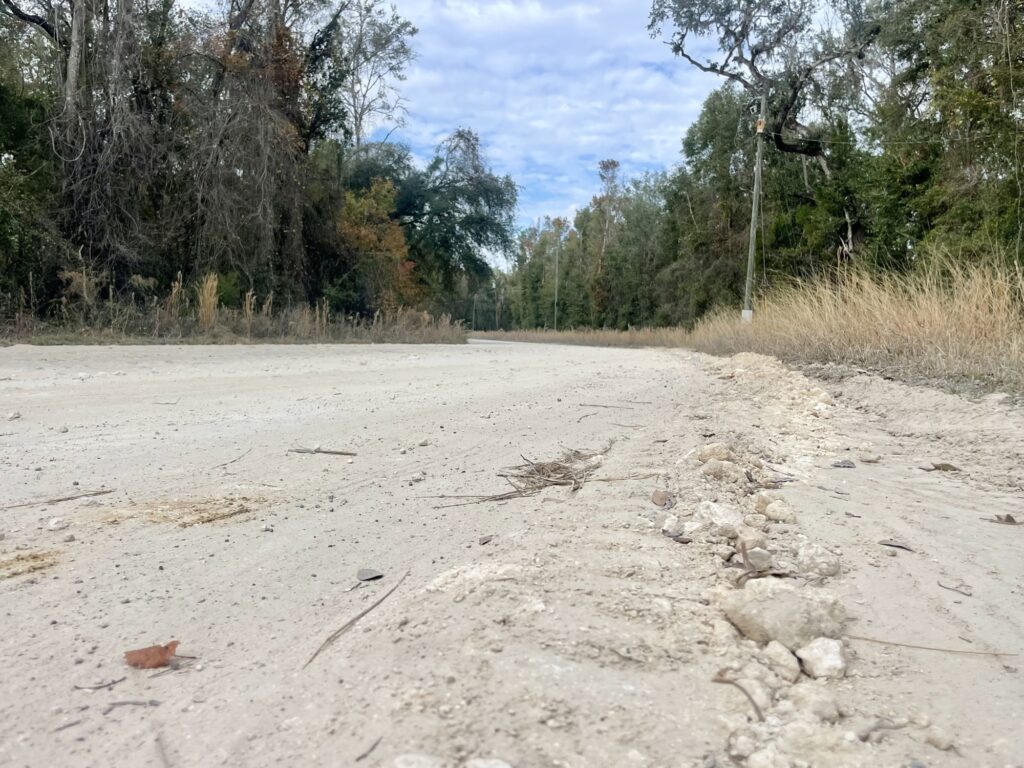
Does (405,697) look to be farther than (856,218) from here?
No

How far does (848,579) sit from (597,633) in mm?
→ 1087

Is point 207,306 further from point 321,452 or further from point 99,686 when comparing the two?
point 99,686

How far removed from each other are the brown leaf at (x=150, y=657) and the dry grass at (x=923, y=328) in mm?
6133

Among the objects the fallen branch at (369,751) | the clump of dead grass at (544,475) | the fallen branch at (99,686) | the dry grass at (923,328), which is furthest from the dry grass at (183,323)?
the fallen branch at (369,751)

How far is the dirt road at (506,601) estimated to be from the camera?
1475mm

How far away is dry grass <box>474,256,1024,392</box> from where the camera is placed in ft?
21.8

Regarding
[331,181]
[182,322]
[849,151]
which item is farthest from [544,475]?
[849,151]

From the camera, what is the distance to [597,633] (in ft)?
5.96

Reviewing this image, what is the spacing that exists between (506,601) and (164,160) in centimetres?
1606

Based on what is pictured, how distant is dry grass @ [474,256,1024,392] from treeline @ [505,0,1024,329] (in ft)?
2.79

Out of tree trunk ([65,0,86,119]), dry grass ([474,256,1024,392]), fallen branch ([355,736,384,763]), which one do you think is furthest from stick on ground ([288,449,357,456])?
tree trunk ([65,0,86,119])

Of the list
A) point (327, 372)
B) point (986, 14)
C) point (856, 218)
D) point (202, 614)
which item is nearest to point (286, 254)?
point (327, 372)

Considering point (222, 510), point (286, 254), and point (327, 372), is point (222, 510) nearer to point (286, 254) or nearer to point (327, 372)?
point (327, 372)

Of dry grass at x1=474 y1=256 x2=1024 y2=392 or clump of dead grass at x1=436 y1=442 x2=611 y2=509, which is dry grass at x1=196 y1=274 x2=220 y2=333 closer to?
dry grass at x1=474 y1=256 x2=1024 y2=392
